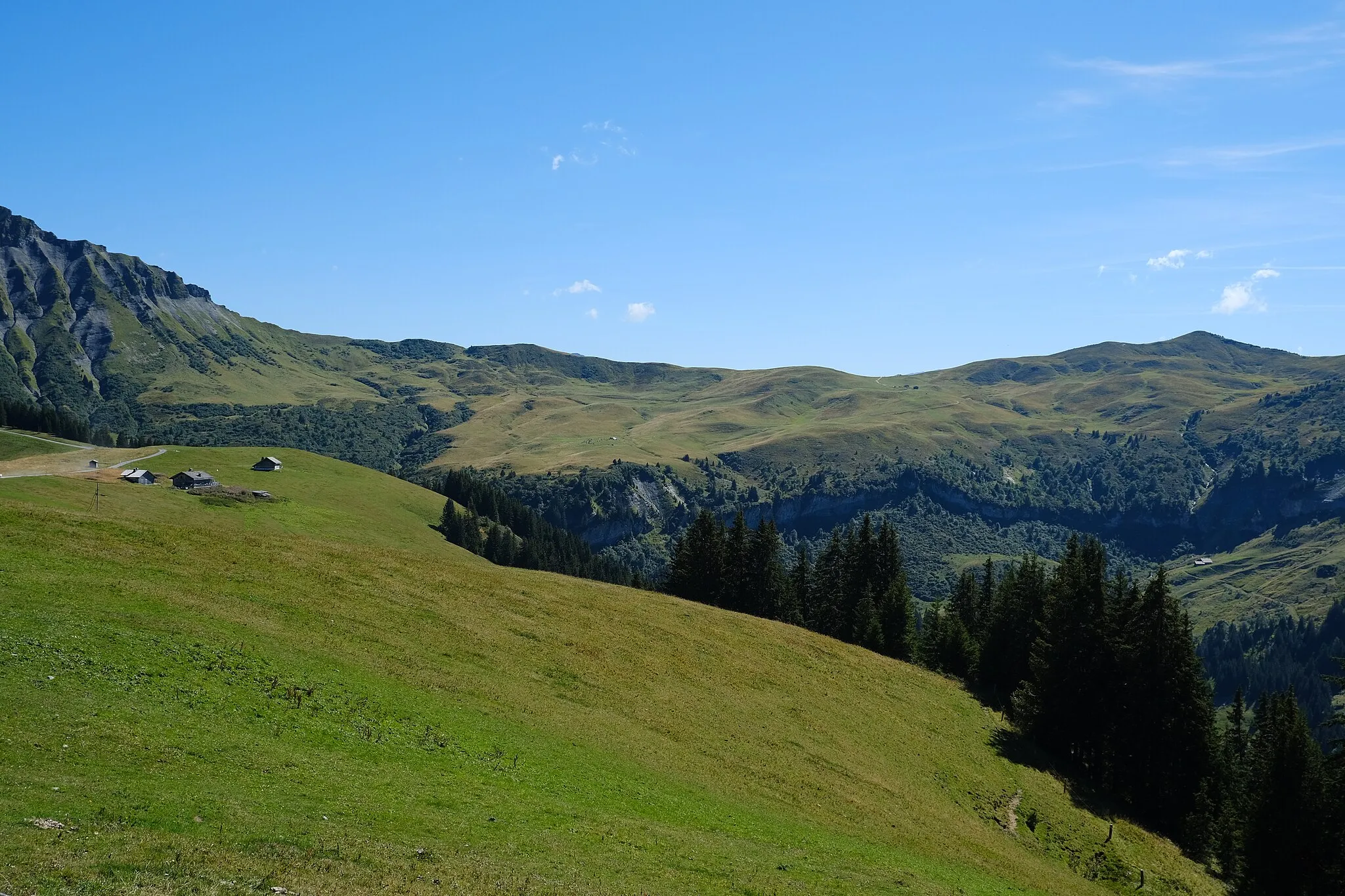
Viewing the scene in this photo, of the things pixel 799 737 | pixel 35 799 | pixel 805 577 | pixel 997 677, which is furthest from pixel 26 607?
pixel 805 577

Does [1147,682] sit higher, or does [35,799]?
[35,799]

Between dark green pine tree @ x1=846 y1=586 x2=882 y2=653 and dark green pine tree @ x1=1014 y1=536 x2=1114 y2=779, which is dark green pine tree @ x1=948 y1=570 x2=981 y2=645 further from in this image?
dark green pine tree @ x1=1014 y1=536 x2=1114 y2=779

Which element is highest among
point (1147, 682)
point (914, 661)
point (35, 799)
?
point (35, 799)

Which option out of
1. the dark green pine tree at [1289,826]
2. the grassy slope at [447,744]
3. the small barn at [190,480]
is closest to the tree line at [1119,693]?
the dark green pine tree at [1289,826]

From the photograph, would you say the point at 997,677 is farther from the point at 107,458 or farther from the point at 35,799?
the point at 107,458

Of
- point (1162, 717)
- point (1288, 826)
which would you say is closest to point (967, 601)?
Result: point (1162, 717)

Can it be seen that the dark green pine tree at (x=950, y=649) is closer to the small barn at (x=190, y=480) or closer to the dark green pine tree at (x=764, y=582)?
the dark green pine tree at (x=764, y=582)

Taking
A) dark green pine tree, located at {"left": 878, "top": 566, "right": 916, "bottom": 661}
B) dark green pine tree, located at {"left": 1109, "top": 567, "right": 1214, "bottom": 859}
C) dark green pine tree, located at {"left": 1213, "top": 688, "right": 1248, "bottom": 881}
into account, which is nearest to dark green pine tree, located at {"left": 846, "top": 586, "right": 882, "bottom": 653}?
dark green pine tree, located at {"left": 878, "top": 566, "right": 916, "bottom": 661}

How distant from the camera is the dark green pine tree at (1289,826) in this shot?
44531mm

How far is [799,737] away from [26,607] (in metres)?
37.1

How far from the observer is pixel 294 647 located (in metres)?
38.6

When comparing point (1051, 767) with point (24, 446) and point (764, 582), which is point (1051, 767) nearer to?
point (764, 582)

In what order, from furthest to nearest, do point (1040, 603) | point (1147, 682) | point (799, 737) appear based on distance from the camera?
point (1040, 603) → point (1147, 682) → point (799, 737)

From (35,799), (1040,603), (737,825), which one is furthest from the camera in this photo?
(1040,603)
